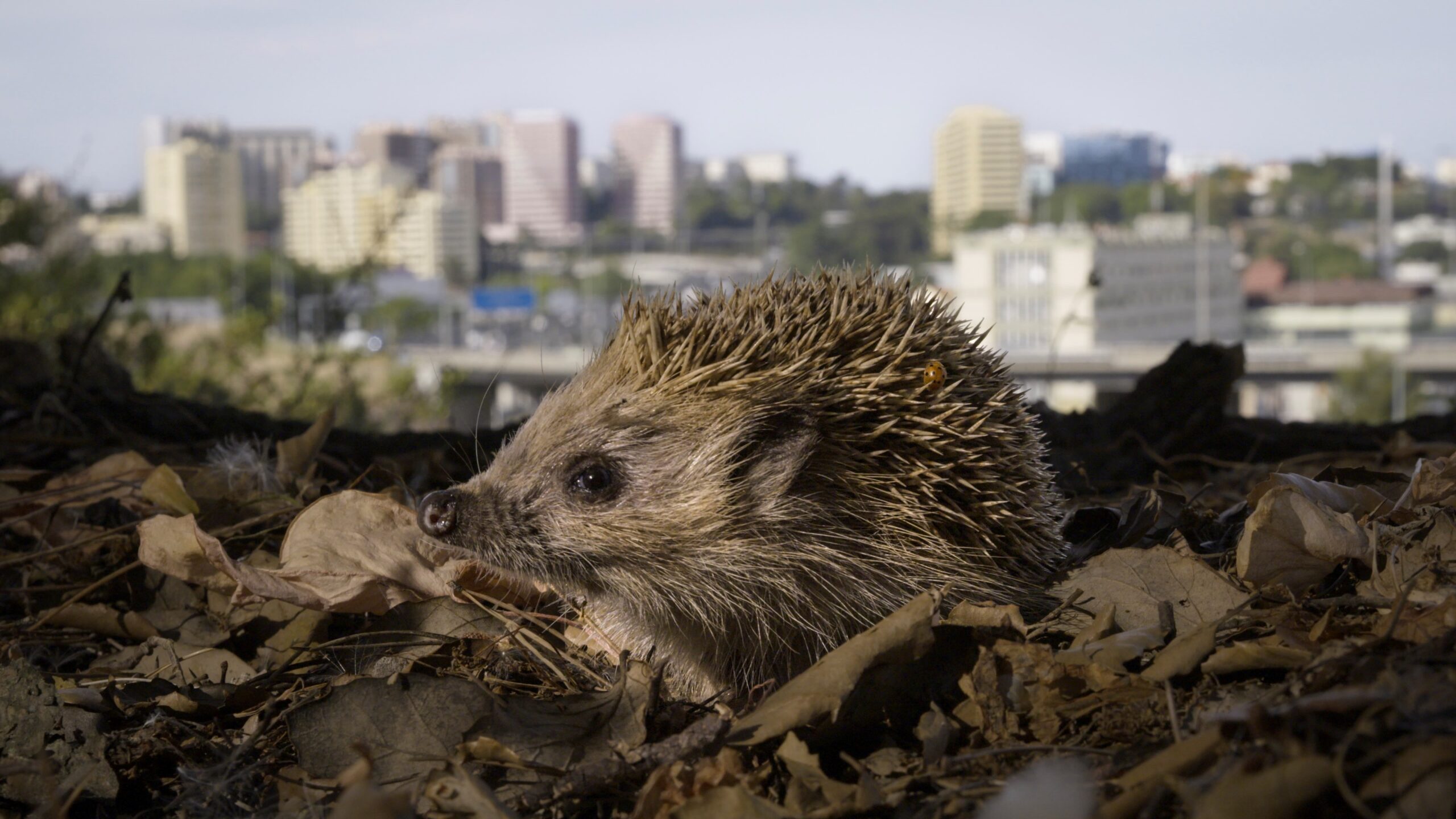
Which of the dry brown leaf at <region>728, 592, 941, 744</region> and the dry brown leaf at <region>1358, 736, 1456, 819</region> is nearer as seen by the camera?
the dry brown leaf at <region>1358, 736, 1456, 819</region>

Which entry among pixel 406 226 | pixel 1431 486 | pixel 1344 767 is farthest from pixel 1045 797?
pixel 406 226

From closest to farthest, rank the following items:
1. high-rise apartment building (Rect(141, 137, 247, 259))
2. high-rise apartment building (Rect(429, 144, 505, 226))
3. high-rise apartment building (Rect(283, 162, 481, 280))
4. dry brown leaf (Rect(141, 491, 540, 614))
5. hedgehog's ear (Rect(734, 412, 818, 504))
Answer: hedgehog's ear (Rect(734, 412, 818, 504)) → dry brown leaf (Rect(141, 491, 540, 614)) → high-rise apartment building (Rect(283, 162, 481, 280)) → high-rise apartment building (Rect(141, 137, 247, 259)) → high-rise apartment building (Rect(429, 144, 505, 226))

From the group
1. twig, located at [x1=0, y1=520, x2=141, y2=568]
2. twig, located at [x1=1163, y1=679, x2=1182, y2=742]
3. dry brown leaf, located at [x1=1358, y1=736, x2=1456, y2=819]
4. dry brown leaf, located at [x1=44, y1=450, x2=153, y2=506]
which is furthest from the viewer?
dry brown leaf, located at [x1=44, y1=450, x2=153, y2=506]

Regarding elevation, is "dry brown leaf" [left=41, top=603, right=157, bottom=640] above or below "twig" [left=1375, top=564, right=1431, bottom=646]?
below

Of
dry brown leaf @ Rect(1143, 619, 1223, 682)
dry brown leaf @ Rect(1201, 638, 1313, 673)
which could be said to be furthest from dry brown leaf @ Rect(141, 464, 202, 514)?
dry brown leaf @ Rect(1201, 638, 1313, 673)

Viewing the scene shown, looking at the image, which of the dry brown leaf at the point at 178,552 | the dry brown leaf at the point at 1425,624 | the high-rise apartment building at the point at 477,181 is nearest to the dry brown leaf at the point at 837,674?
the dry brown leaf at the point at 1425,624

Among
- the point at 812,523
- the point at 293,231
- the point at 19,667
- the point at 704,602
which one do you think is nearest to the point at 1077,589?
the point at 812,523

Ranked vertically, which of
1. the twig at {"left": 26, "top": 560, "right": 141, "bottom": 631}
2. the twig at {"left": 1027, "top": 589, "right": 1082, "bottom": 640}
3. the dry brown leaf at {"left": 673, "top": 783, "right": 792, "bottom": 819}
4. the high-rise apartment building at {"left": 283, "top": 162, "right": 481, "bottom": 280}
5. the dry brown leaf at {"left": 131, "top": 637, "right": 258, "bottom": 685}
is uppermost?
the high-rise apartment building at {"left": 283, "top": 162, "right": 481, "bottom": 280}

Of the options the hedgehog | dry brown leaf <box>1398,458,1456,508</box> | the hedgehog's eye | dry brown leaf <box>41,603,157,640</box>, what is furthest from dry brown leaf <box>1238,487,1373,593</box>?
dry brown leaf <box>41,603,157,640</box>

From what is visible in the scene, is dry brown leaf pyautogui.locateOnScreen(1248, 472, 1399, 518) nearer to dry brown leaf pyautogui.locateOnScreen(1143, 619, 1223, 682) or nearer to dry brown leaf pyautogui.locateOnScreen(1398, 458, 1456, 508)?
dry brown leaf pyautogui.locateOnScreen(1398, 458, 1456, 508)
